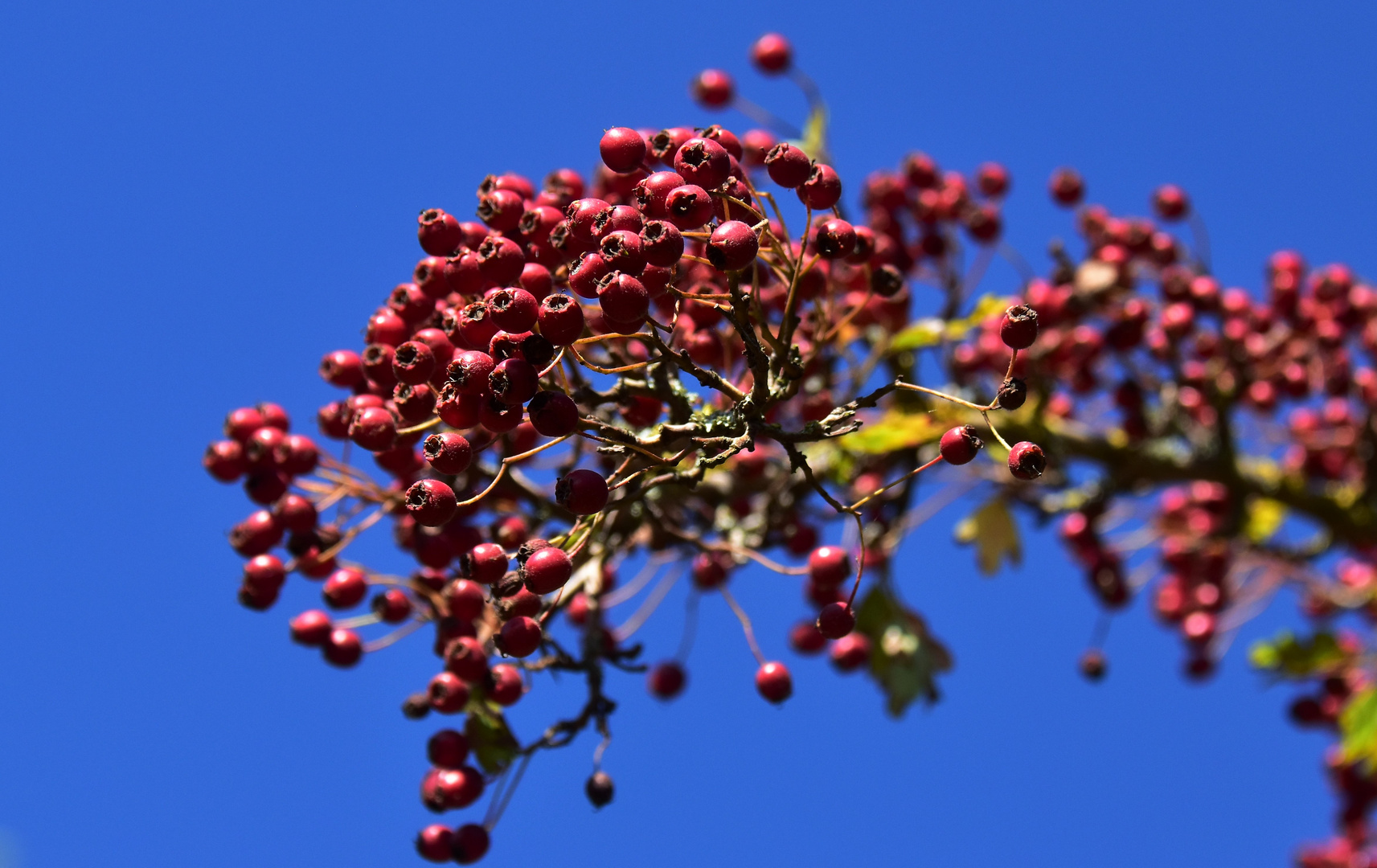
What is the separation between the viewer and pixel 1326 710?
256 inches

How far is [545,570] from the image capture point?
8.58 ft

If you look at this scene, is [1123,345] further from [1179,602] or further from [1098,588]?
[1179,602]

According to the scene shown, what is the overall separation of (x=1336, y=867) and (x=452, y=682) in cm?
648

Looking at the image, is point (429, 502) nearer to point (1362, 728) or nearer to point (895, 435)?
point (895, 435)

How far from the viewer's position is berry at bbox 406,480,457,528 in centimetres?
265

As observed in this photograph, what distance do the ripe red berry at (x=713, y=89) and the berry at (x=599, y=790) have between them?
3010 mm

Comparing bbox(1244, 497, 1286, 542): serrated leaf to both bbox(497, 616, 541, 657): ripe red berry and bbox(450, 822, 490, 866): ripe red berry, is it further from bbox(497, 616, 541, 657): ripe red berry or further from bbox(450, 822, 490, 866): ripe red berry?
bbox(497, 616, 541, 657): ripe red berry

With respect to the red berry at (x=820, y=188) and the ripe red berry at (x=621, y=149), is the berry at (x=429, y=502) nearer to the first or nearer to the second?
the ripe red berry at (x=621, y=149)

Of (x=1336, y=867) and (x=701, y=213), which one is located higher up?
(x=1336, y=867)

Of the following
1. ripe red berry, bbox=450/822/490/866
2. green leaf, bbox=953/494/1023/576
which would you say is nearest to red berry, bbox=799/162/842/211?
ripe red berry, bbox=450/822/490/866

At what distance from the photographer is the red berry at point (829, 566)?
3.27 metres

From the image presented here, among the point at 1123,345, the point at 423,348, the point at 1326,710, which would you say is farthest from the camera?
the point at 1326,710

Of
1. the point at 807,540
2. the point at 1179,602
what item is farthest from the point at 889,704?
the point at 1179,602

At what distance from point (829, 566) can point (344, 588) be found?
55.8 inches
